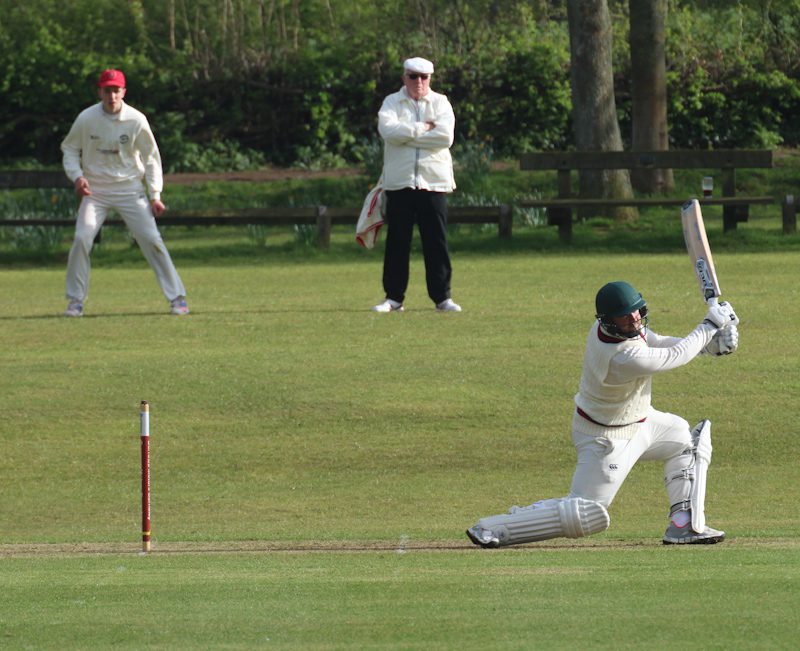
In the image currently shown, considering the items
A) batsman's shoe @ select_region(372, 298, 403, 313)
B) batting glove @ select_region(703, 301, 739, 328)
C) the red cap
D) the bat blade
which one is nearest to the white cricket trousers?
the red cap

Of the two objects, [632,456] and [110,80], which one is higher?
[110,80]

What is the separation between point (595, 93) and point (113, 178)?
32.3 feet

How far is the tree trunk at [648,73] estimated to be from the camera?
23.6 m

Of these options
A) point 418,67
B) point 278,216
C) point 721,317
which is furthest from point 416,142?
point 721,317

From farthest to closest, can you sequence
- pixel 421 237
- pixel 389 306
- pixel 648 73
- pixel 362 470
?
pixel 648 73 < pixel 389 306 < pixel 421 237 < pixel 362 470

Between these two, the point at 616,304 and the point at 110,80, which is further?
the point at 110,80

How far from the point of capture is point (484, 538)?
8164 millimetres

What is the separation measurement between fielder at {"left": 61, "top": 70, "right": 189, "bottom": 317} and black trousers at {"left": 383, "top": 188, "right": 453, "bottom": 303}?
6.31 feet

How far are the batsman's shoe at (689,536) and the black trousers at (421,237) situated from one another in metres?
6.57

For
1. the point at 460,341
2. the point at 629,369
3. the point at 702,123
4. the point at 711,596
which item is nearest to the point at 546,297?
the point at 460,341

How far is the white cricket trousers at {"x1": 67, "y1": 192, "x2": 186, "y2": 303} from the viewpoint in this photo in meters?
14.8

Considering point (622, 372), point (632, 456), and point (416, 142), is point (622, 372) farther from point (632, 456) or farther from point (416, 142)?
point (416, 142)

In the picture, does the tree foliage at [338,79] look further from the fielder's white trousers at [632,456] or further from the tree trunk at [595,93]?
the fielder's white trousers at [632,456]

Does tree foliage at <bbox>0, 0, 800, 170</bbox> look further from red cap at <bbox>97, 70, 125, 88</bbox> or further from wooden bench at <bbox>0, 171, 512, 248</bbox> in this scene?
red cap at <bbox>97, 70, 125, 88</bbox>
